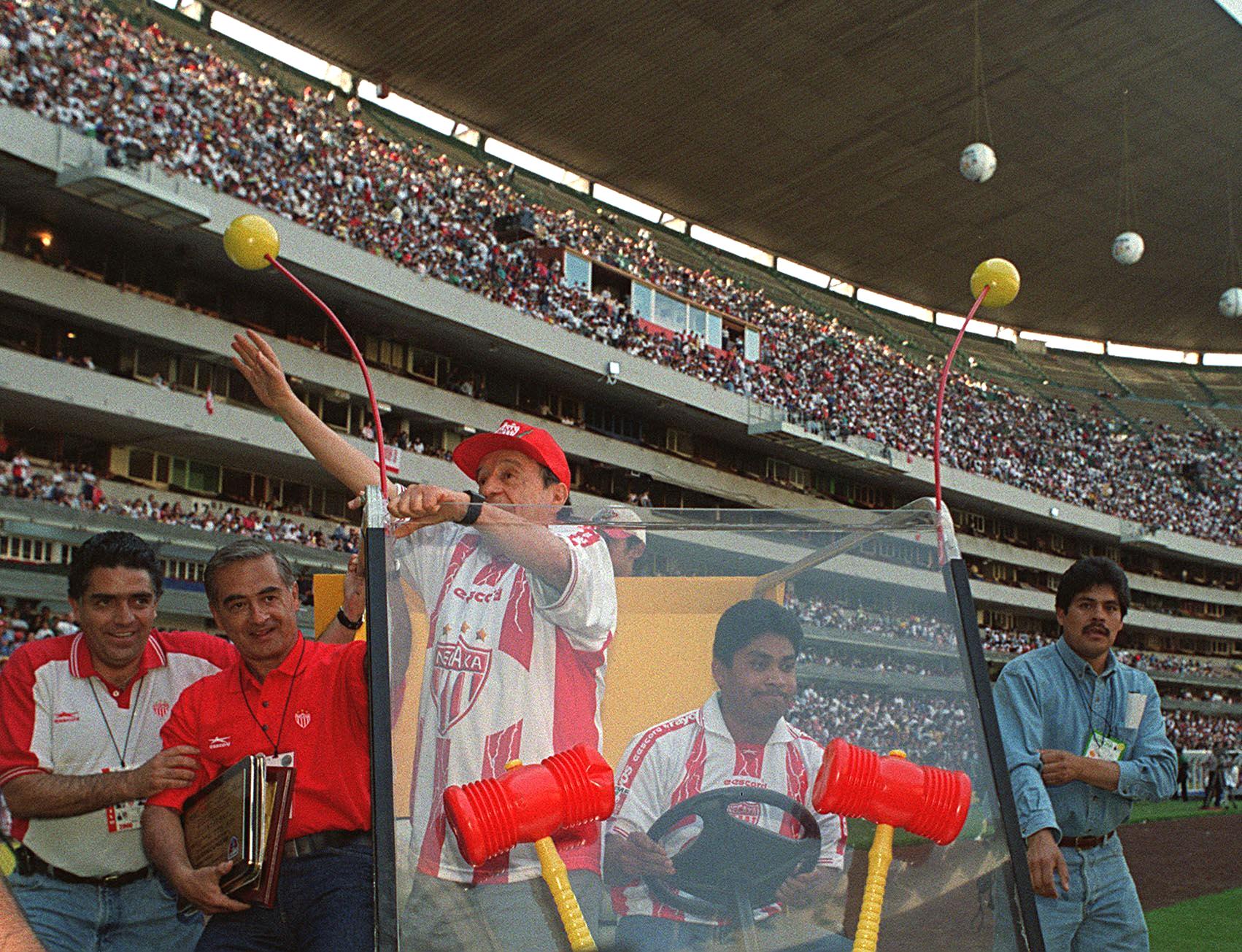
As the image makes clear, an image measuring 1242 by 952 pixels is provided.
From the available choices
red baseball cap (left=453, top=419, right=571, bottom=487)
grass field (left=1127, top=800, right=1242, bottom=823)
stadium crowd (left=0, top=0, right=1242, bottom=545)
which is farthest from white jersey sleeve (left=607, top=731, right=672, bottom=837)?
grass field (left=1127, top=800, right=1242, bottom=823)

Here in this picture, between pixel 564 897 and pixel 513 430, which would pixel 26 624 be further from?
pixel 564 897

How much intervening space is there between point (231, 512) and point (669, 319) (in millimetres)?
15633

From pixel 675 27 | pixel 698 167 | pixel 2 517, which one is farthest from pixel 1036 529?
pixel 2 517

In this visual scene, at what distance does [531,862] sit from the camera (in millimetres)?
2105

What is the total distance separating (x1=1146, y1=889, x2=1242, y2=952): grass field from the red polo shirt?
7.41m

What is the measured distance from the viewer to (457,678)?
7.25ft

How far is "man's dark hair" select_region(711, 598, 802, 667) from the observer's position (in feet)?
7.47

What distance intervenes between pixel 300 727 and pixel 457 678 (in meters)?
1.16

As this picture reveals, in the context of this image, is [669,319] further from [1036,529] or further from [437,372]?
[1036,529]

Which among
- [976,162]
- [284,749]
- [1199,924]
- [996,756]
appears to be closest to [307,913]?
[284,749]

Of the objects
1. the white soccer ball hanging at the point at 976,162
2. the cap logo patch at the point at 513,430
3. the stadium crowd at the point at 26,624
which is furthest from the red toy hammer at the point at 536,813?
the white soccer ball hanging at the point at 976,162

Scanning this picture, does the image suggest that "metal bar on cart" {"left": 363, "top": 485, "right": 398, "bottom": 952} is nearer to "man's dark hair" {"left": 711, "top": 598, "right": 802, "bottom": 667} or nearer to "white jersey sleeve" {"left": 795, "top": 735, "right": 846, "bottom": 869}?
"man's dark hair" {"left": 711, "top": 598, "right": 802, "bottom": 667}

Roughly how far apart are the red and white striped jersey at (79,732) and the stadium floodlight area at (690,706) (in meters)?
1.77

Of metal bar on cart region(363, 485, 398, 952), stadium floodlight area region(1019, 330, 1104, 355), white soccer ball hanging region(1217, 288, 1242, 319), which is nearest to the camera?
metal bar on cart region(363, 485, 398, 952)
